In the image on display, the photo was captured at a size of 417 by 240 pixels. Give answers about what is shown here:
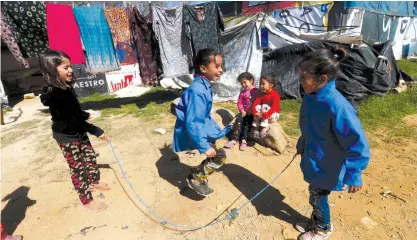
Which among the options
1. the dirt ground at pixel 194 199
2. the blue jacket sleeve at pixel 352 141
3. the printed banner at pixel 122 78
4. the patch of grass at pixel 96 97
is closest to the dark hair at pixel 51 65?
the dirt ground at pixel 194 199

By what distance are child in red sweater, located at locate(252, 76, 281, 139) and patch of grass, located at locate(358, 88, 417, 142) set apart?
1852mm

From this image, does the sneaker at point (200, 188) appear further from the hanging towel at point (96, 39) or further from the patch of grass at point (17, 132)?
the hanging towel at point (96, 39)

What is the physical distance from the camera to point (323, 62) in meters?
1.71

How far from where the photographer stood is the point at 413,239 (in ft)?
7.49

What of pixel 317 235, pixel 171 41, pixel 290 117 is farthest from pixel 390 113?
pixel 171 41

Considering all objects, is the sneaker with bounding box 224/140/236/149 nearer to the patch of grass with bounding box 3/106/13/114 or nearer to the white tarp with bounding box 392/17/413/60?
the patch of grass with bounding box 3/106/13/114

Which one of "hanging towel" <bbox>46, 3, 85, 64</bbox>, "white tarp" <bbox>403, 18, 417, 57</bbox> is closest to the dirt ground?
"hanging towel" <bbox>46, 3, 85, 64</bbox>

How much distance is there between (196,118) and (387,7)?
474 inches

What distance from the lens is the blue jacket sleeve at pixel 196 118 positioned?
2.26 meters

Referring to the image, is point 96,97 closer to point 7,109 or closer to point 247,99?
point 7,109

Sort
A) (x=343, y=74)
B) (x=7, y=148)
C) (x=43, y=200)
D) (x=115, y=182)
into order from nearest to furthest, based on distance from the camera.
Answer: (x=43, y=200) < (x=115, y=182) < (x=7, y=148) < (x=343, y=74)

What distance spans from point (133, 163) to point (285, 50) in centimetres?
462

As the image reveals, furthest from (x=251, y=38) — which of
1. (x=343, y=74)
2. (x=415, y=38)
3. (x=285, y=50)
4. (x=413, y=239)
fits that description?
(x=415, y=38)

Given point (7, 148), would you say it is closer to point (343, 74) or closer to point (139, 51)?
point (139, 51)
